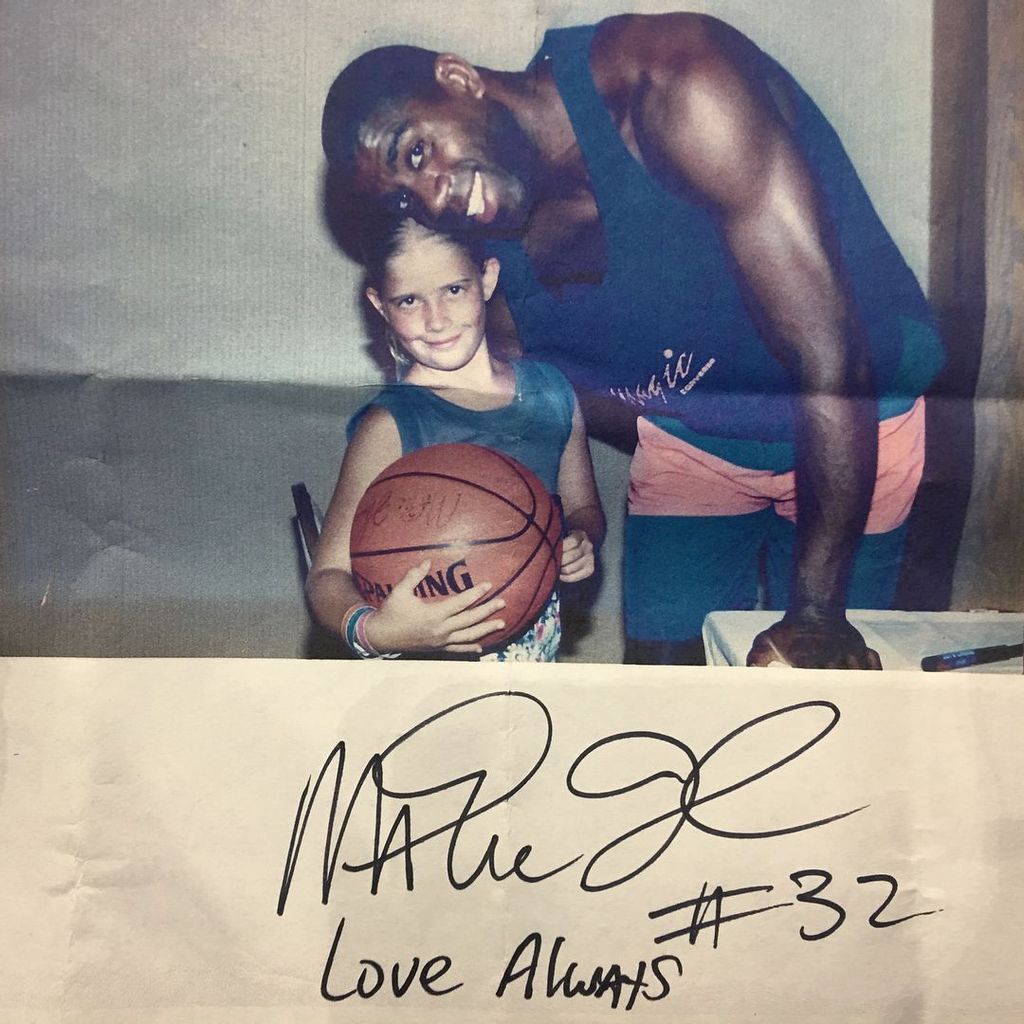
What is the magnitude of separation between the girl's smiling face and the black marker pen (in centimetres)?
26

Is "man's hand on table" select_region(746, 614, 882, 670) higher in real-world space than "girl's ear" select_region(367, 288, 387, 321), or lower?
lower

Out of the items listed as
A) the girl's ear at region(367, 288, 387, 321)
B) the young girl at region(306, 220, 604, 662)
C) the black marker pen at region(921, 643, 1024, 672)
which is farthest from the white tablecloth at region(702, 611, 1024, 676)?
the girl's ear at region(367, 288, 387, 321)

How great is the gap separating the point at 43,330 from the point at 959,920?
1.68ft

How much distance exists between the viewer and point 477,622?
422 mm

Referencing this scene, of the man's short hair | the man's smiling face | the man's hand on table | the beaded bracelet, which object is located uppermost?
the man's short hair

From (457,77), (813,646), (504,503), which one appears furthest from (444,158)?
(813,646)

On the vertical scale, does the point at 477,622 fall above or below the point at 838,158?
below

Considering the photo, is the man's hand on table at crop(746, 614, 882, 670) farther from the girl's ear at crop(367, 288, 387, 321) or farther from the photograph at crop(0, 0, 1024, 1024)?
the girl's ear at crop(367, 288, 387, 321)

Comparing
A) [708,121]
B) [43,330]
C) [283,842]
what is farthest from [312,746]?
[708,121]

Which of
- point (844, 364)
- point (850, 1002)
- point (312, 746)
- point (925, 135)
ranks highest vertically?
point (925, 135)

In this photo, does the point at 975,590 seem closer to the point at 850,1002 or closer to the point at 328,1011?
the point at 850,1002

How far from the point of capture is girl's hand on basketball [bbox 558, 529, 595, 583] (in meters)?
0.43

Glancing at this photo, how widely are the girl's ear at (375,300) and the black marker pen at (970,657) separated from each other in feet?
0.99

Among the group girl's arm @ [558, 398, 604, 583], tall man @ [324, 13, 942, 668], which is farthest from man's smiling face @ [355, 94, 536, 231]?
girl's arm @ [558, 398, 604, 583]
